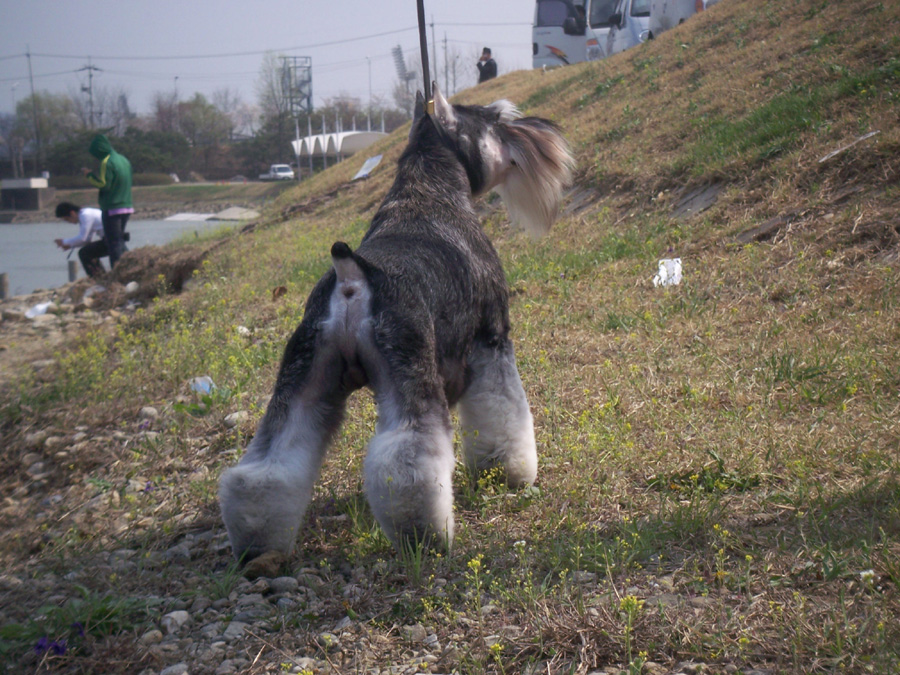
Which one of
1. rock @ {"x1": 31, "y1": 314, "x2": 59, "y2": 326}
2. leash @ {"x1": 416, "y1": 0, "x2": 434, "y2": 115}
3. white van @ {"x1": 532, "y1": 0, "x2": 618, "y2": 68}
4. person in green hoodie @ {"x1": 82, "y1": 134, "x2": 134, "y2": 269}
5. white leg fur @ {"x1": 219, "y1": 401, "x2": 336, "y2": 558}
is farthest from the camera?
white van @ {"x1": 532, "y1": 0, "x2": 618, "y2": 68}

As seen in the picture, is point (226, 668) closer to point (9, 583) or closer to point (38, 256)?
point (9, 583)

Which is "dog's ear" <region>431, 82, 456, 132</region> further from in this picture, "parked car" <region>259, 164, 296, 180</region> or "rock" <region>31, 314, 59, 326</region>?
"parked car" <region>259, 164, 296, 180</region>

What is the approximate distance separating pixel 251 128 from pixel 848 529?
7141cm

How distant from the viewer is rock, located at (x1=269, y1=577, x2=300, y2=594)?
116 inches

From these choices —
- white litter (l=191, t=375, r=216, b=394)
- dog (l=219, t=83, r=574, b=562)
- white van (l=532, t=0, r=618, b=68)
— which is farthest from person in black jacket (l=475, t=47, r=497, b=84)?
dog (l=219, t=83, r=574, b=562)

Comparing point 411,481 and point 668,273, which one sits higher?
point 668,273

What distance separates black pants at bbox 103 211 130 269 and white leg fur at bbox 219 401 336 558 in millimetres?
11077

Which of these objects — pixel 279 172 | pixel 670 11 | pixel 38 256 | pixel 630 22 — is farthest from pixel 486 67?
pixel 279 172

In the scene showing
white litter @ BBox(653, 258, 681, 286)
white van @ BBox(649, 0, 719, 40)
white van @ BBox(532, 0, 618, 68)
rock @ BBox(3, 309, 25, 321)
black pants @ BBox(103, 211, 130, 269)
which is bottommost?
rock @ BBox(3, 309, 25, 321)

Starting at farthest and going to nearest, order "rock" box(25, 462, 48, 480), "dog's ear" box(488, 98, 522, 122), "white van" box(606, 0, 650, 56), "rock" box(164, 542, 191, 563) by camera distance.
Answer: "white van" box(606, 0, 650, 56) → "rock" box(25, 462, 48, 480) → "dog's ear" box(488, 98, 522, 122) → "rock" box(164, 542, 191, 563)

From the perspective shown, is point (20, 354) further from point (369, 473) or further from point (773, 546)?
point (773, 546)

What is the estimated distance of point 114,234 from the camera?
12672 mm

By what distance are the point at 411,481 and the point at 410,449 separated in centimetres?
12

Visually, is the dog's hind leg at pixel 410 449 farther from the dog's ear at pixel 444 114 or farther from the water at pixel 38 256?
the water at pixel 38 256
